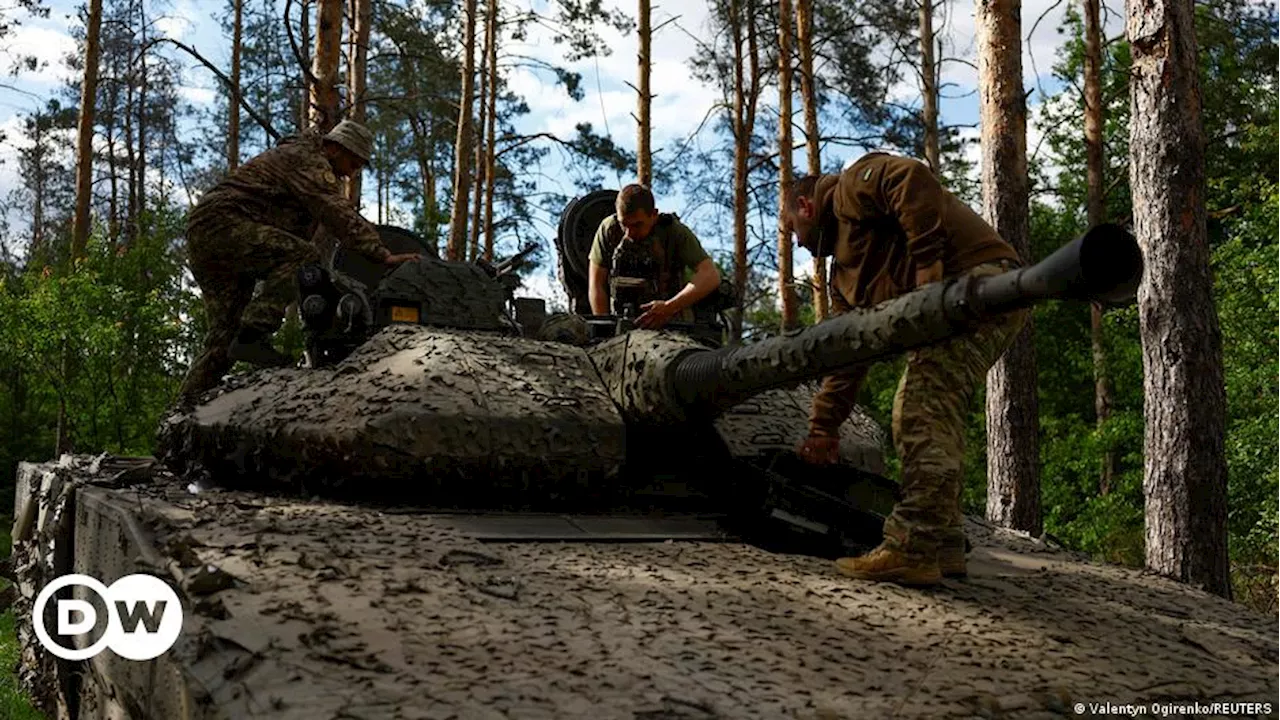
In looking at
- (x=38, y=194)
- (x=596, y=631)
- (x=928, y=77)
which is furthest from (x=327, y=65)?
(x=38, y=194)

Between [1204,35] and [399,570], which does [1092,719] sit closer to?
[399,570]

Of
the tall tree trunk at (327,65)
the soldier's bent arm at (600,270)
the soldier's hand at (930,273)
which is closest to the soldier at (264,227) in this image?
the soldier's bent arm at (600,270)

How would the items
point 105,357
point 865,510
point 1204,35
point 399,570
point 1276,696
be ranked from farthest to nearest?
point 1204,35 < point 105,357 < point 865,510 < point 399,570 < point 1276,696

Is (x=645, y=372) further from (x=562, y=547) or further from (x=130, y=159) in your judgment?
(x=130, y=159)

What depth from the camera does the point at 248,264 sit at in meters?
5.89

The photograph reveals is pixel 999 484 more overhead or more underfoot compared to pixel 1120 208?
more underfoot

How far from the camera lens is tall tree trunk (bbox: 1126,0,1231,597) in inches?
277

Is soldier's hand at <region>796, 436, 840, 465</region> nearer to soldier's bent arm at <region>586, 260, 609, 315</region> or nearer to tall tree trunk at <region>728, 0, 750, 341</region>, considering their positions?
soldier's bent arm at <region>586, 260, 609, 315</region>

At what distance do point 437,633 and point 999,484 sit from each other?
7.91 m

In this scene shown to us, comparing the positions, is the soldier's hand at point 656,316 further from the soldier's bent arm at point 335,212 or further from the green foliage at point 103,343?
the green foliage at point 103,343

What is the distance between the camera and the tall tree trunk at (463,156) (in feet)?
58.1

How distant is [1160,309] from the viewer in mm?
7316

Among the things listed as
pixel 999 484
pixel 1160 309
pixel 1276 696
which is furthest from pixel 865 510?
pixel 999 484

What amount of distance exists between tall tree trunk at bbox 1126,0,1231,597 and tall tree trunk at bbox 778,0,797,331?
9505 mm
